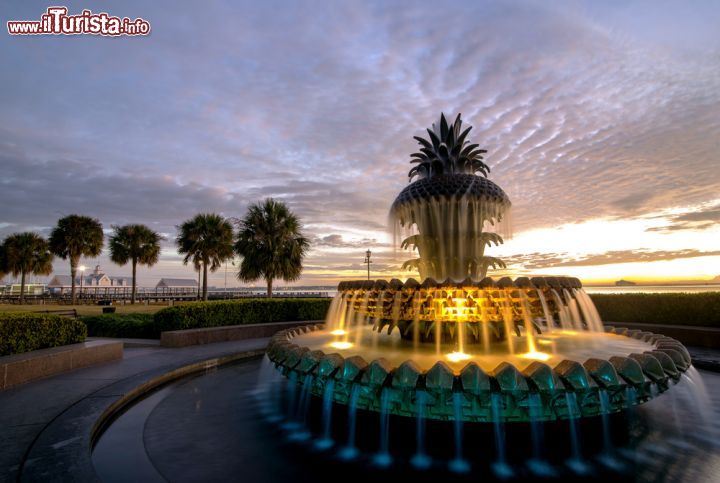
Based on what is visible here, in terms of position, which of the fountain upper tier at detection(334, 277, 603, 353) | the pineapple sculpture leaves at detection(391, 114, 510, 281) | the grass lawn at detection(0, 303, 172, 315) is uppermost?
the pineapple sculpture leaves at detection(391, 114, 510, 281)

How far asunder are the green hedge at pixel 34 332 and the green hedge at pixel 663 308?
2115 centimetres

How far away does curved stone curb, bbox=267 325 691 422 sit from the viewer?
13.9 feet

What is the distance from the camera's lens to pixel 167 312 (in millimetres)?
14148

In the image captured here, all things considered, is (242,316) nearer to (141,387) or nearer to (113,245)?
(141,387)

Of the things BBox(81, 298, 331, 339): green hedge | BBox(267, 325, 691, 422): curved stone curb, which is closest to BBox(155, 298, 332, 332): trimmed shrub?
BBox(81, 298, 331, 339): green hedge

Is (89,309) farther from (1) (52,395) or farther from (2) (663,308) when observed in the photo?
(2) (663,308)

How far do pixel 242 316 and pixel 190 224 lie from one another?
23.1 meters

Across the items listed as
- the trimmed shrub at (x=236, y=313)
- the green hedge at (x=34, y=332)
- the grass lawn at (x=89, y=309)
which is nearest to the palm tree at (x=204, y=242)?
the grass lawn at (x=89, y=309)

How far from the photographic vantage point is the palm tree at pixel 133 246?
1774 inches

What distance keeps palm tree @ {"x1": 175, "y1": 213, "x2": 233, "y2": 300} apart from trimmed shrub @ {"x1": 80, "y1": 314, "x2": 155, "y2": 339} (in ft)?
60.1

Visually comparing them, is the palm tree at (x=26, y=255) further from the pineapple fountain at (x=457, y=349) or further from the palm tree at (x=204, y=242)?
the pineapple fountain at (x=457, y=349)

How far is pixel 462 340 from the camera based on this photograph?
6.38 m

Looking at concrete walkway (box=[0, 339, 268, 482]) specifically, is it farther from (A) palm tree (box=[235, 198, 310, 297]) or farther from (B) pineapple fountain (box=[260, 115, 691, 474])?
(A) palm tree (box=[235, 198, 310, 297])

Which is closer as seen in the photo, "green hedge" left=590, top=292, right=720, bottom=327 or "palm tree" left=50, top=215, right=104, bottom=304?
"green hedge" left=590, top=292, right=720, bottom=327
